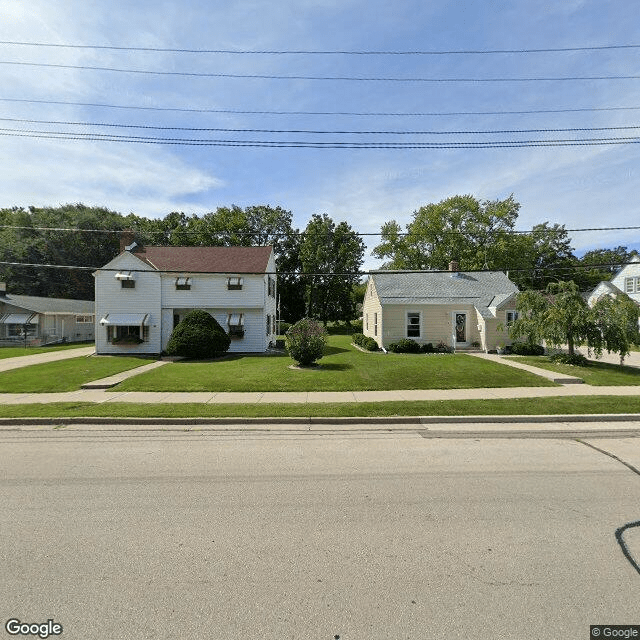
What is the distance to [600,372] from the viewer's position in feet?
48.0

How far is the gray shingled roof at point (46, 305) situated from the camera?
3048cm

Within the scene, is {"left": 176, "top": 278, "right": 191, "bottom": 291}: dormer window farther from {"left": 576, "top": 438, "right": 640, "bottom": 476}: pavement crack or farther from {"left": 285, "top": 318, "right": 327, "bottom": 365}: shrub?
{"left": 576, "top": 438, "right": 640, "bottom": 476}: pavement crack

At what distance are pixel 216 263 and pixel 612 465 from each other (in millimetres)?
22328

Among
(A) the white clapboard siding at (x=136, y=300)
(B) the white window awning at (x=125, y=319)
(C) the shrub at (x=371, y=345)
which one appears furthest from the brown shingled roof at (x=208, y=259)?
(C) the shrub at (x=371, y=345)

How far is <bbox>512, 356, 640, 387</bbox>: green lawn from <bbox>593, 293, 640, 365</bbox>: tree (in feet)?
2.39

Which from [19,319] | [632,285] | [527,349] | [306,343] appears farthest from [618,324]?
[19,319]

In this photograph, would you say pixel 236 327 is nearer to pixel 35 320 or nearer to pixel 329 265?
pixel 35 320

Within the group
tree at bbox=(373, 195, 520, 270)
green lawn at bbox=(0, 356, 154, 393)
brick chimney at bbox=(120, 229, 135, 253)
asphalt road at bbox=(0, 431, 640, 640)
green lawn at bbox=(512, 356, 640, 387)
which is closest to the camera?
asphalt road at bbox=(0, 431, 640, 640)

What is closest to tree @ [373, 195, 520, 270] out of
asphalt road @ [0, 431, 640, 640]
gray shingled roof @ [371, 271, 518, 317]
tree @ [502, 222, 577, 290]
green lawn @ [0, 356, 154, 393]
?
tree @ [502, 222, 577, 290]

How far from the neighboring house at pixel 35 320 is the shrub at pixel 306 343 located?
2488 cm

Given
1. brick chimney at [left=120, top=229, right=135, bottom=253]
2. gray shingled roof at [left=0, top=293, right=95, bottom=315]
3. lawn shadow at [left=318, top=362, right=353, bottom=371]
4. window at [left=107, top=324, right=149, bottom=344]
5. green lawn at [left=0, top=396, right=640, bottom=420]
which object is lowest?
green lawn at [left=0, top=396, right=640, bottom=420]

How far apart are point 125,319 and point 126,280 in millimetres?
2394

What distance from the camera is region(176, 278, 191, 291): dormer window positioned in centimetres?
2306

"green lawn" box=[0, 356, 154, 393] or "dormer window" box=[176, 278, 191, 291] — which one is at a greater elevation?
"dormer window" box=[176, 278, 191, 291]
